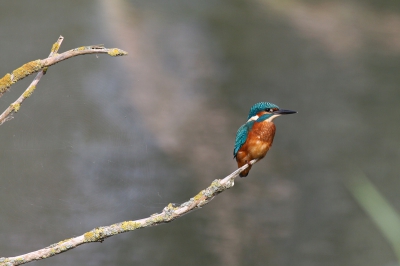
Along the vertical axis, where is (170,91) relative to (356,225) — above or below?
above

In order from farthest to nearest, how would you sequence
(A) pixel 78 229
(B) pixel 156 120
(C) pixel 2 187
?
(B) pixel 156 120, (A) pixel 78 229, (C) pixel 2 187

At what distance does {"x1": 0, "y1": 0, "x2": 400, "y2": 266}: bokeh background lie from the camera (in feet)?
6.84

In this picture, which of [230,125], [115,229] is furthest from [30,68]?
[230,125]

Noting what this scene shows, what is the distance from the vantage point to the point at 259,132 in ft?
3.30

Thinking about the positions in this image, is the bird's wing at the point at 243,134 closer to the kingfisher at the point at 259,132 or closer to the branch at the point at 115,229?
the kingfisher at the point at 259,132

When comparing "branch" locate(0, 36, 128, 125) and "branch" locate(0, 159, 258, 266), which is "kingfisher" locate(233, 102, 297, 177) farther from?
"branch" locate(0, 36, 128, 125)

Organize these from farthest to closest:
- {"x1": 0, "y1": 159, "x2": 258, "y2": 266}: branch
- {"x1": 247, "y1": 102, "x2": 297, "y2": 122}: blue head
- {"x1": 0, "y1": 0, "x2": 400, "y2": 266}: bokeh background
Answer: {"x1": 0, "y1": 0, "x2": 400, "y2": 266}: bokeh background, {"x1": 247, "y1": 102, "x2": 297, "y2": 122}: blue head, {"x1": 0, "y1": 159, "x2": 258, "y2": 266}: branch

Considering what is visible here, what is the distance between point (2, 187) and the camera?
1834mm

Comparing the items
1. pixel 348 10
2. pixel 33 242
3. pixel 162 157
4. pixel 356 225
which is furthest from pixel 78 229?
pixel 348 10

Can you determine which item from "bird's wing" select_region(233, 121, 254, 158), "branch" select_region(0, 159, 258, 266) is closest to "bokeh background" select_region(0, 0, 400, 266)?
"bird's wing" select_region(233, 121, 254, 158)

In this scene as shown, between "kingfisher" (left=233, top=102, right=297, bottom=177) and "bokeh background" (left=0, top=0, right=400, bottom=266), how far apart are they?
1104 mm

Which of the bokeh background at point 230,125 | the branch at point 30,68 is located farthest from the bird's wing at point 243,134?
the bokeh background at point 230,125

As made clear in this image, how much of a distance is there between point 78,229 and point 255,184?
0.88m

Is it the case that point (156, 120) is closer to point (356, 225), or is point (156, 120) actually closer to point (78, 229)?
point (78, 229)
